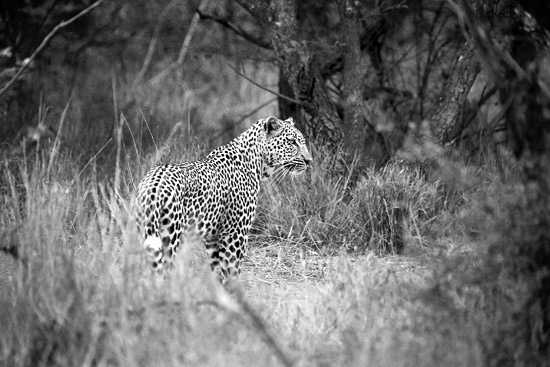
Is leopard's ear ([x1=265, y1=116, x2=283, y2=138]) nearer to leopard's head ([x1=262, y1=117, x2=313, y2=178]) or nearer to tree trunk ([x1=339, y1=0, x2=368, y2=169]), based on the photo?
leopard's head ([x1=262, y1=117, x2=313, y2=178])

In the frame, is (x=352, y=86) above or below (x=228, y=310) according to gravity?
above

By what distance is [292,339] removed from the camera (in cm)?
385

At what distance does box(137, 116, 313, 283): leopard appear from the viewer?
15.9ft

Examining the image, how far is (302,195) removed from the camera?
22.7 ft

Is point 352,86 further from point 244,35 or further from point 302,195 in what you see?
point 244,35

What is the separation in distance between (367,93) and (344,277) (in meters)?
5.97

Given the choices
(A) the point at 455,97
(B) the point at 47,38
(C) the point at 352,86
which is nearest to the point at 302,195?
(C) the point at 352,86

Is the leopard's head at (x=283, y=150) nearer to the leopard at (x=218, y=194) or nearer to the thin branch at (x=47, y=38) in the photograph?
the leopard at (x=218, y=194)

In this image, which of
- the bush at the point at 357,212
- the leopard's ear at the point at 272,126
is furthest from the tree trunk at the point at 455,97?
the leopard's ear at the point at 272,126

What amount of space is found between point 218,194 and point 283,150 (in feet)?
2.50

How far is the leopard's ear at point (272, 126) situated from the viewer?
19.5ft

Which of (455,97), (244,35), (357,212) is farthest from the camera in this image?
(244,35)

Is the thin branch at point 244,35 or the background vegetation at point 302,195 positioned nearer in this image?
the background vegetation at point 302,195

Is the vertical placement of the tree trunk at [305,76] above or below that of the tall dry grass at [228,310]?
above
